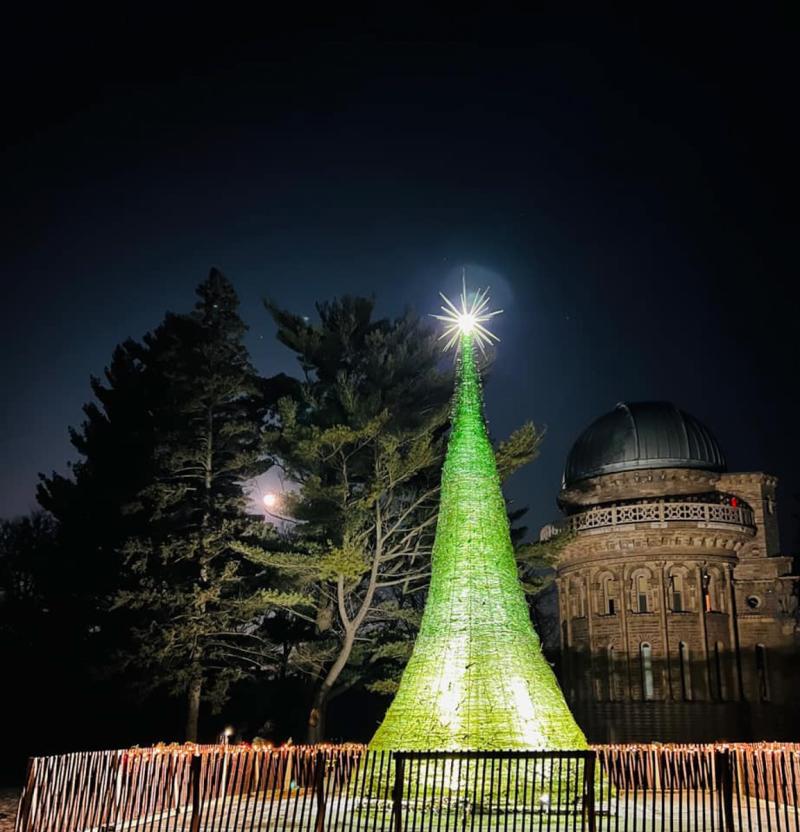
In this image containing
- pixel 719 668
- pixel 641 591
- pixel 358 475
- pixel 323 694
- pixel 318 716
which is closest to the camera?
pixel 318 716

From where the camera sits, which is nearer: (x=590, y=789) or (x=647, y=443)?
(x=590, y=789)

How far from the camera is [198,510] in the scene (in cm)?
3159

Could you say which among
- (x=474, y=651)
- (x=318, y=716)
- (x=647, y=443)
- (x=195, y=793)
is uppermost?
(x=647, y=443)

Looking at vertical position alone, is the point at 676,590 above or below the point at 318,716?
above

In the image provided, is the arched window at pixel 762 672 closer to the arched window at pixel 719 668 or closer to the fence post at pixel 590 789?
the arched window at pixel 719 668

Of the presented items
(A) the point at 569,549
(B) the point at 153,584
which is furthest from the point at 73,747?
(A) the point at 569,549

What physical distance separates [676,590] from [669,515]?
329 cm

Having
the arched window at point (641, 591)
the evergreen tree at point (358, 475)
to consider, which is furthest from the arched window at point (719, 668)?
the evergreen tree at point (358, 475)

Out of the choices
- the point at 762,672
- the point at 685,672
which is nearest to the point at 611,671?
the point at 685,672

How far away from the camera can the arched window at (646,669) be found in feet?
120

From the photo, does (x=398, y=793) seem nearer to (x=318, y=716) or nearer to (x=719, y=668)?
(x=318, y=716)

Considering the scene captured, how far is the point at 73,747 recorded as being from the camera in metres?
32.3

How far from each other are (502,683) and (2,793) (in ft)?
44.6

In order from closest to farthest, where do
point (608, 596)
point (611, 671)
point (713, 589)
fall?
1. point (611, 671)
2. point (713, 589)
3. point (608, 596)
